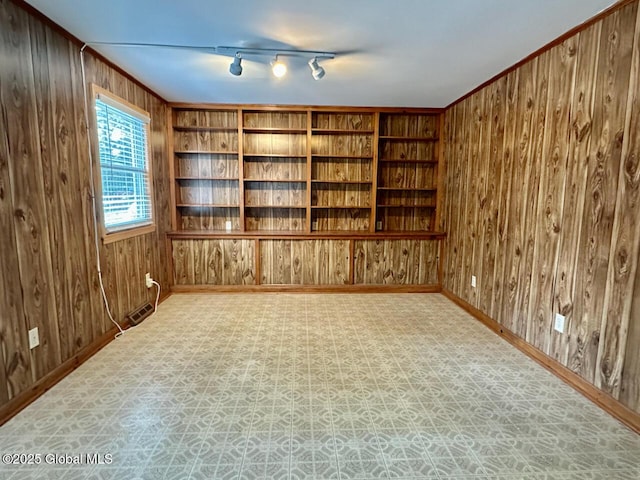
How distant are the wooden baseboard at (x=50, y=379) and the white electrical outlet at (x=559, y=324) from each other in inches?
134

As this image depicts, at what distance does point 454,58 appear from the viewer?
265cm

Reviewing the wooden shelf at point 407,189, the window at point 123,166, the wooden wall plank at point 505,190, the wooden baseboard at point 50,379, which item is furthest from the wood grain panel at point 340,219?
the wooden baseboard at point 50,379

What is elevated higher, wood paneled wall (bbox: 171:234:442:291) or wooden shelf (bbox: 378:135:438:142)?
wooden shelf (bbox: 378:135:438:142)

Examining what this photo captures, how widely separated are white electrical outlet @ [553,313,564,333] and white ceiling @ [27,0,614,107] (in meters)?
1.92

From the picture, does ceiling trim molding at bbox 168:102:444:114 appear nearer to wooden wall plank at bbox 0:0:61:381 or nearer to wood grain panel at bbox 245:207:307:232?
wood grain panel at bbox 245:207:307:232

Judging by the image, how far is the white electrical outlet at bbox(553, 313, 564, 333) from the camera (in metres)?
2.29

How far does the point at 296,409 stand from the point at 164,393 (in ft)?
2.79

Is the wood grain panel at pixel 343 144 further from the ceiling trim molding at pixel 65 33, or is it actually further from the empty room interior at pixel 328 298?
the ceiling trim molding at pixel 65 33

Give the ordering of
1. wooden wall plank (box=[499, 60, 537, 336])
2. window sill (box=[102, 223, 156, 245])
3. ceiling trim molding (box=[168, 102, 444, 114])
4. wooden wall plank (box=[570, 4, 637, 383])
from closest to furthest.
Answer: wooden wall plank (box=[570, 4, 637, 383]) < wooden wall plank (box=[499, 60, 537, 336]) < window sill (box=[102, 223, 156, 245]) < ceiling trim molding (box=[168, 102, 444, 114])

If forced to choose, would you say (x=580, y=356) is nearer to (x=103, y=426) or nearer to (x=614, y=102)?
(x=614, y=102)

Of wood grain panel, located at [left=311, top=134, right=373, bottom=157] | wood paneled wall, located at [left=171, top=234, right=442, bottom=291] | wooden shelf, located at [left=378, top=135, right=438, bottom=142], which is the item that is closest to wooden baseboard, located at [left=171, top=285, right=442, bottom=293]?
wood paneled wall, located at [left=171, top=234, right=442, bottom=291]

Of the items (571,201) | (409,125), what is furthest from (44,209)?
(409,125)

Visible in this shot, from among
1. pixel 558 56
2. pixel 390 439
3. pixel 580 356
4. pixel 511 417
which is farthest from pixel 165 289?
pixel 558 56

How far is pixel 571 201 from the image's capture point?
87.2 inches
